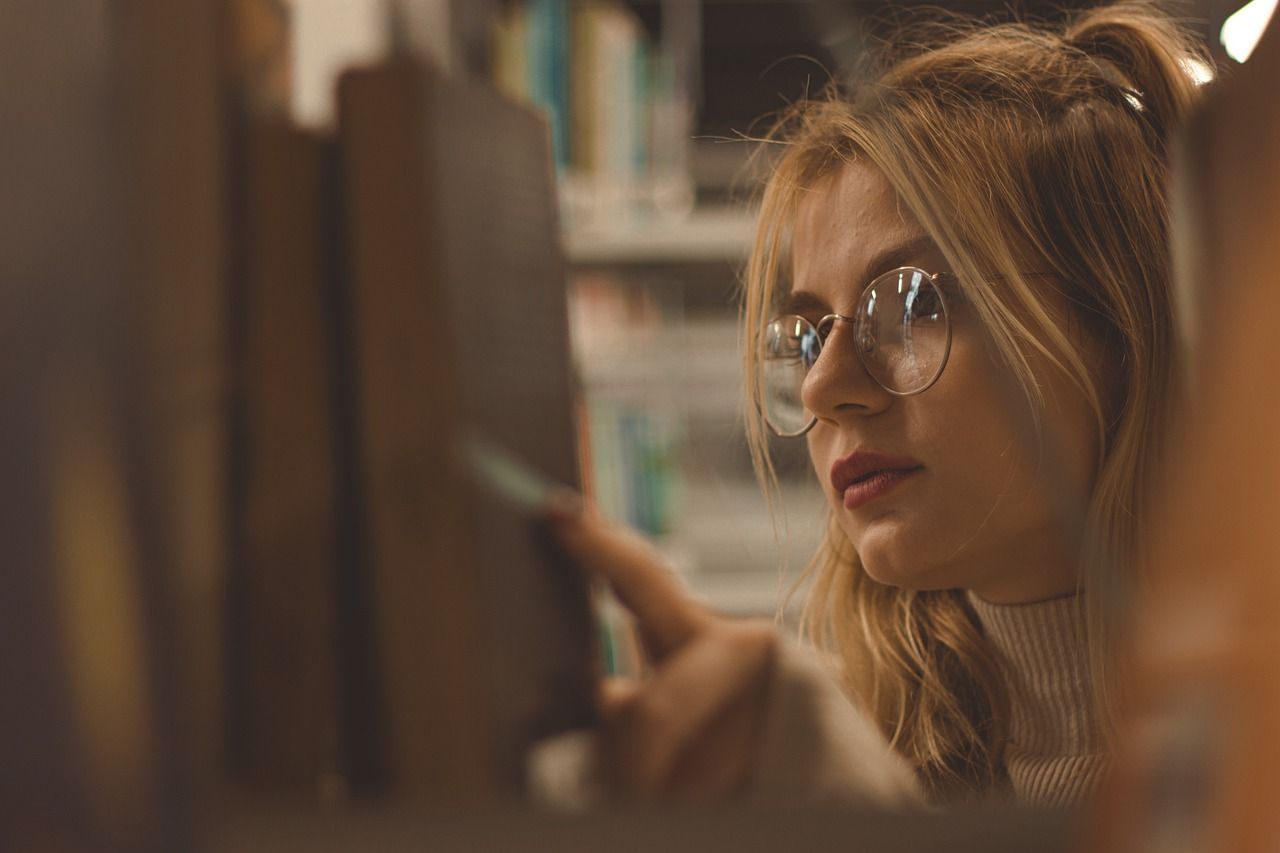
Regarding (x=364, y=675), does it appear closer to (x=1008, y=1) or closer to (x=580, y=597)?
(x=580, y=597)

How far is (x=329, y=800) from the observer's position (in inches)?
9.3

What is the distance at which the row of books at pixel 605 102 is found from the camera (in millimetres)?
471

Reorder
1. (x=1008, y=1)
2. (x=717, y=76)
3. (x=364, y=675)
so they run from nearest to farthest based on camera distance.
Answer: (x=364, y=675)
(x=1008, y=1)
(x=717, y=76)

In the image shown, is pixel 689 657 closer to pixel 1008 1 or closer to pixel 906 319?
pixel 906 319

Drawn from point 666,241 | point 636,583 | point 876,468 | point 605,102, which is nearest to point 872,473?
point 876,468

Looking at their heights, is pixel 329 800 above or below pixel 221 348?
below

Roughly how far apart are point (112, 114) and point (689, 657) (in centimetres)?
19

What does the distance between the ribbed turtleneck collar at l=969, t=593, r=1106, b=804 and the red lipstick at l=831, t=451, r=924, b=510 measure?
0.21ft

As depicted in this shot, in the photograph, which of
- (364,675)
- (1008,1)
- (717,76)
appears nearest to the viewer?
(364,675)

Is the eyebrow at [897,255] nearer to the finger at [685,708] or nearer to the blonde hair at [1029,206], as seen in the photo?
the blonde hair at [1029,206]

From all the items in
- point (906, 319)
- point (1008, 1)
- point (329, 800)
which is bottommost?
point (329, 800)

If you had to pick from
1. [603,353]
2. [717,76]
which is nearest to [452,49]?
[603,353]

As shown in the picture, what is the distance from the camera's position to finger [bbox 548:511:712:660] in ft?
0.83

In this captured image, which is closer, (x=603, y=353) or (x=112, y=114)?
(x=112, y=114)
